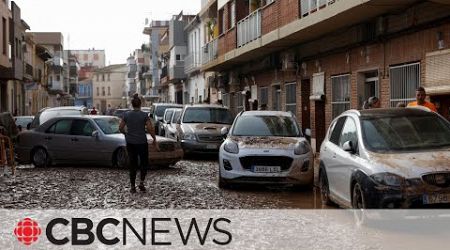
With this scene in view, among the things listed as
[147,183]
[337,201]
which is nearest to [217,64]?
[147,183]

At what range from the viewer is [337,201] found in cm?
991

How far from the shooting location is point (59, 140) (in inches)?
693

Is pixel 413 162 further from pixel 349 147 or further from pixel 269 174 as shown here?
pixel 269 174

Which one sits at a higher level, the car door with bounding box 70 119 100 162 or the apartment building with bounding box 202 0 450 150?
the apartment building with bounding box 202 0 450 150

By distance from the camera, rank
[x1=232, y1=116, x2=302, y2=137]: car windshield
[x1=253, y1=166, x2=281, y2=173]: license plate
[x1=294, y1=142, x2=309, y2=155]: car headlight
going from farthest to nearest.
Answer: [x1=232, y1=116, x2=302, y2=137]: car windshield
[x1=294, y1=142, x2=309, y2=155]: car headlight
[x1=253, y1=166, x2=281, y2=173]: license plate

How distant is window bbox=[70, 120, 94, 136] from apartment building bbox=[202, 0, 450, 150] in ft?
20.4

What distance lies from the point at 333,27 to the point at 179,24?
39233 mm

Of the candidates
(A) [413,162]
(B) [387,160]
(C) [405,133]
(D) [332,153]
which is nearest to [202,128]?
(D) [332,153]

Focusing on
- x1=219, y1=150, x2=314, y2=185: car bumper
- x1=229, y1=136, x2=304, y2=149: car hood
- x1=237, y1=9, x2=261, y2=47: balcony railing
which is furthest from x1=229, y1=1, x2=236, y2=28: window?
x1=219, y1=150, x2=314, y2=185: car bumper

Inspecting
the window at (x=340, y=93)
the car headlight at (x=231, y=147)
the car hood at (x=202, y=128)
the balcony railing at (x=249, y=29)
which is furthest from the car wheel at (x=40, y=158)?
the balcony railing at (x=249, y=29)

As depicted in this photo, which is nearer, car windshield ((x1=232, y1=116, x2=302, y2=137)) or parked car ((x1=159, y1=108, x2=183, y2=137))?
car windshield ((x1=232, y1=116, x2=302, y2=137))

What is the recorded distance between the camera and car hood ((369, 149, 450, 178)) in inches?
316

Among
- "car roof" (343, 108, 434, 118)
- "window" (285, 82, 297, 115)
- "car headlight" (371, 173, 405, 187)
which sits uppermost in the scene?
"window" (285, 82, 297, 115)

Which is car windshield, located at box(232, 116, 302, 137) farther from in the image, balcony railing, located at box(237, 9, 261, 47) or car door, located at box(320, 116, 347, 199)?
balcony railing, located at box(237, 9, 261, 47)
